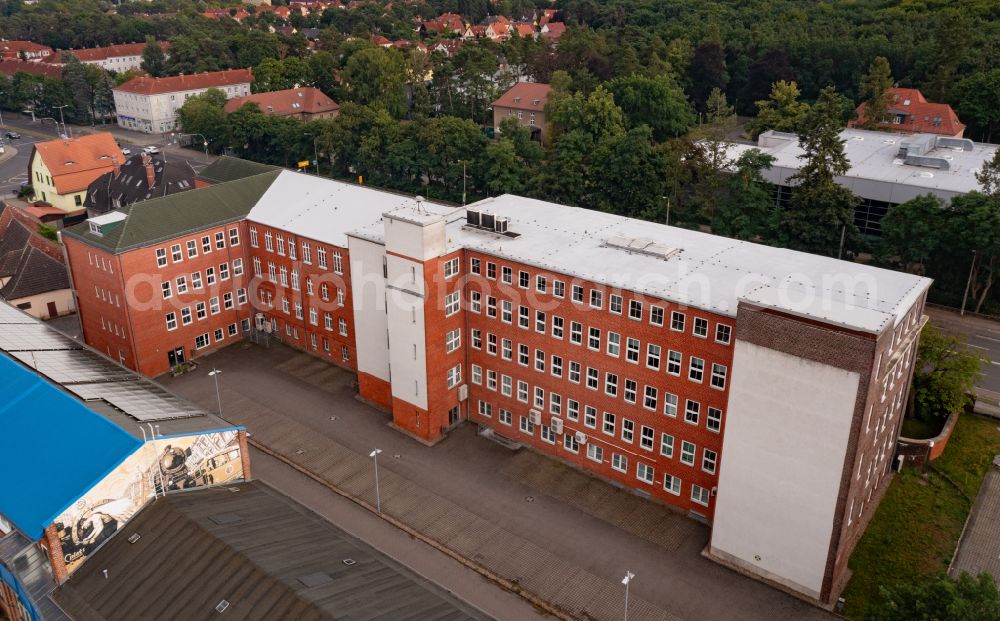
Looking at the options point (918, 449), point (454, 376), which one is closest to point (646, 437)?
point (454, 376)

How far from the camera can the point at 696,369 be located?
1597 inches

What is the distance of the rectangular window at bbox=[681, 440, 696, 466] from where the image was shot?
4200 cm

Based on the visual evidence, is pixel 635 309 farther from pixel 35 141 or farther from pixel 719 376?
pixel 35 141

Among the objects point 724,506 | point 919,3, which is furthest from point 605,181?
point 919,3

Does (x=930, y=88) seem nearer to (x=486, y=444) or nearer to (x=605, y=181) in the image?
(x=605, y=181)

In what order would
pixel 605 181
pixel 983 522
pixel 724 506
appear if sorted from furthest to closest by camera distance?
pixel 605 181 < pixel 983 522 < pixel 724 506

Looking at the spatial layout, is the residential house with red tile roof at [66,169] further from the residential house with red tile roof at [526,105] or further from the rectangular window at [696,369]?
the rectangular window at [696,369]

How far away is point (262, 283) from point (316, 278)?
6.99m

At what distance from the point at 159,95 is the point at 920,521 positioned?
5210 inches

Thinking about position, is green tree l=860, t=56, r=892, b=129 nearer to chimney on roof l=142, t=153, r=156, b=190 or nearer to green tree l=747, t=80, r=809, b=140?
green tree l=747, t=80, r=809, b=140

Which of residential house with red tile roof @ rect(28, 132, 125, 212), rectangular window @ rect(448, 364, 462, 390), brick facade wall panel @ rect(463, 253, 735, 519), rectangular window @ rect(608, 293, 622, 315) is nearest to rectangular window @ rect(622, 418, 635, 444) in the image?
brick facade wall panel @ rect(463, 253, 735, 519)

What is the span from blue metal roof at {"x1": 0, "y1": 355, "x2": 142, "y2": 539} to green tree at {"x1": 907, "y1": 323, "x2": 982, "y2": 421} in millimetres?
43481

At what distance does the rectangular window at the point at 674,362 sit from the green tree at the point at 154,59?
493ft

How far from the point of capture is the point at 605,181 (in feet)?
256
